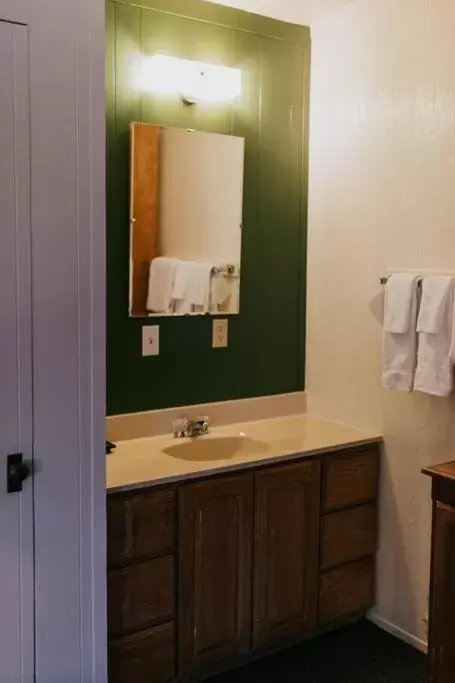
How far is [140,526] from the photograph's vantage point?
7.73 ft

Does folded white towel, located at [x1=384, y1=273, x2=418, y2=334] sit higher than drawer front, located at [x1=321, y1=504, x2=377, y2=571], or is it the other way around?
folded white towel, located at [x1=384, y1=273, x2=418, y2=334]

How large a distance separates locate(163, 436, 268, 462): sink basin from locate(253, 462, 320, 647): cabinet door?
223 millimetres

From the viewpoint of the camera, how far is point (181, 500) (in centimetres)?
243

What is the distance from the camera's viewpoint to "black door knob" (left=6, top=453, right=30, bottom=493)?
1.85m

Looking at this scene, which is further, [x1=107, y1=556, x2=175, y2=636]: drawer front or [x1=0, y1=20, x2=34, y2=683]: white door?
[x1=107, y1=556, x2=175, y2=636]: drawer front

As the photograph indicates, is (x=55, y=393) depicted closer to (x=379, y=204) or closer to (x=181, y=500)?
(x=181, y=500)

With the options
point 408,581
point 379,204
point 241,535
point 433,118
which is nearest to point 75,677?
point 241,535

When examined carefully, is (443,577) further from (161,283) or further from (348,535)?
(161,283)

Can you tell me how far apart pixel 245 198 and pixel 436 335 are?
39.8 inches

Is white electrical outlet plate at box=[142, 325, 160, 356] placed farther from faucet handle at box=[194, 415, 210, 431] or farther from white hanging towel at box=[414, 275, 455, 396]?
white hanging towel at box=[414, 275, 455, 396]

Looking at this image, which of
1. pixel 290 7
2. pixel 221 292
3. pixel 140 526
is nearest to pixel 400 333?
pixel 221 292

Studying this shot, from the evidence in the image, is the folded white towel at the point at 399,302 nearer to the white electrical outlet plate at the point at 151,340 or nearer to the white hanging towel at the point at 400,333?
the white hanging towel at the point at 400,333

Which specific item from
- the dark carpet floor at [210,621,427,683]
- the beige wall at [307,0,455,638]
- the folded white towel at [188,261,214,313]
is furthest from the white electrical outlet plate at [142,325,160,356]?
the dark carpet floor at [210,621,427,683]

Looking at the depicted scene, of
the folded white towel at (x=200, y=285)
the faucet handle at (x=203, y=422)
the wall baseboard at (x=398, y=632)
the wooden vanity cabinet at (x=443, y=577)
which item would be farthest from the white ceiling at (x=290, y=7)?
the wall baseboard at (x=398, y=632)
